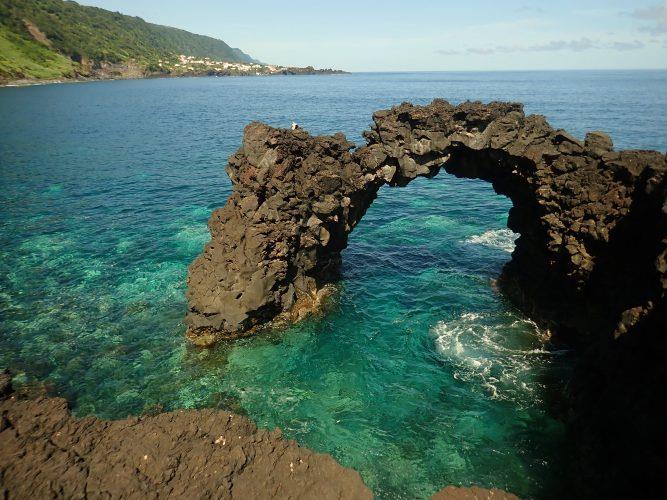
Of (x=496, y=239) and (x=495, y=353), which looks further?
(x=496, y=239)

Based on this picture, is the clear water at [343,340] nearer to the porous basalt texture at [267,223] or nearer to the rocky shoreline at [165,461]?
the rocky shoreline at [165,461]

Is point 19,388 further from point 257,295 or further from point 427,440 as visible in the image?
point 427,440

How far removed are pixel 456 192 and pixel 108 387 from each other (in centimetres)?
4937

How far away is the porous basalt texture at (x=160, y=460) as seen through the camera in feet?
56.6

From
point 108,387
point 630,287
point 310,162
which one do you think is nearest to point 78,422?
point 108,387

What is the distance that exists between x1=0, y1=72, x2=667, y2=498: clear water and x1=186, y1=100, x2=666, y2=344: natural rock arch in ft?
9.11

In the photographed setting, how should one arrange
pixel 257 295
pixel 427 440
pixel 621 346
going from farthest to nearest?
pixel 257 295, pixel 427 440, pixel 621 346

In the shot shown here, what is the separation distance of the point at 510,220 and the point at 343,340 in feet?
50.9

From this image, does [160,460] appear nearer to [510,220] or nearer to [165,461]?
[165,461]

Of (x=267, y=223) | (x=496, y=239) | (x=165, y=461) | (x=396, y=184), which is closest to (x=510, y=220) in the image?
(x=396, y=184)

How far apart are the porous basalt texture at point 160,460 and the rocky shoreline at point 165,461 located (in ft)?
0.14

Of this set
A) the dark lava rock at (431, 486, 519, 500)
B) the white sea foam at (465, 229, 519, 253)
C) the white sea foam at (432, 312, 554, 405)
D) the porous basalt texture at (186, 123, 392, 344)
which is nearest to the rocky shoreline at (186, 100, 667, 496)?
the porous basalt texture at (186, 123, 392, 344)

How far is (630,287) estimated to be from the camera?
2000cm

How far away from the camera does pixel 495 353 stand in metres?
27.1
